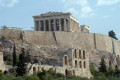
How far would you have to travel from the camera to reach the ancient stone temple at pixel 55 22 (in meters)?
77.1

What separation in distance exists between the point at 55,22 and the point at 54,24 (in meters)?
0.43

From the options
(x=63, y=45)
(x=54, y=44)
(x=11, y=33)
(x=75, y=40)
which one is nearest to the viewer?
(x=11, y=33)

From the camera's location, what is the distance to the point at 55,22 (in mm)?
78000

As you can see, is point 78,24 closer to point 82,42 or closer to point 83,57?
point 82,42

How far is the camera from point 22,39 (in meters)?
65.1

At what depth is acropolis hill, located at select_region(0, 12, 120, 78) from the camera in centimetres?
5450

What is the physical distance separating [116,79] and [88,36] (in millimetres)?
26697

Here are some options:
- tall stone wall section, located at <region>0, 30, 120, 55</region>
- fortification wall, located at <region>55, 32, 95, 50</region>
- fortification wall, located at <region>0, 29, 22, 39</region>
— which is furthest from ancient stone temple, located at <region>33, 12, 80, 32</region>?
fortification wall, located at <region>0, 29, 22, 39</region>

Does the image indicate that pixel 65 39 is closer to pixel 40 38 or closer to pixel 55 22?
pixel 40 38

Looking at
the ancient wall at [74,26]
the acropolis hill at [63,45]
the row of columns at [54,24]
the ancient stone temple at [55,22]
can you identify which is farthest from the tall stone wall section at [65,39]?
the row of columns at [54,24]

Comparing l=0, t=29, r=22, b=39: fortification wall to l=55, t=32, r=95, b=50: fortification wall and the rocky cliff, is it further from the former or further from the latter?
l=55, t=32, r=95, b=50: fortification wall

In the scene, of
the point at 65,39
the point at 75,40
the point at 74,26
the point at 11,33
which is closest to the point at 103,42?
the point at 75,40

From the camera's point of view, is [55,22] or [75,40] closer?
[75,40]

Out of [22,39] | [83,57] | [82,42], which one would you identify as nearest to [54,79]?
[83,57]
